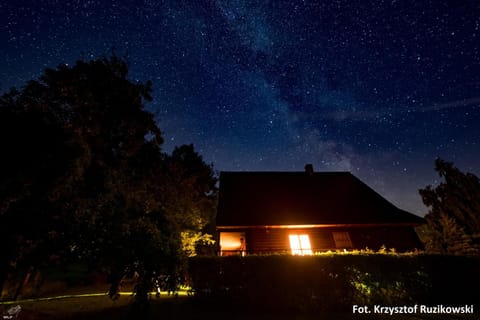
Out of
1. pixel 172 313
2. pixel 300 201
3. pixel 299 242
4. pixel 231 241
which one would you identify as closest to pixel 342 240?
pixel 299 242

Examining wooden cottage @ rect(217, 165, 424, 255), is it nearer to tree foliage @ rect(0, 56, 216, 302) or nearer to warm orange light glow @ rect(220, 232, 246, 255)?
warm orange light glow @ rect(220, 232, 246, 255)

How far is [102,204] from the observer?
749 cm

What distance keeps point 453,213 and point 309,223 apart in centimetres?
1378

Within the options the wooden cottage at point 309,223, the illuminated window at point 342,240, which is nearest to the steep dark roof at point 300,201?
the wooden cottage at point 309,223

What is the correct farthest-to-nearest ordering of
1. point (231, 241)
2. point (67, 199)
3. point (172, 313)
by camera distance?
1. point (231, 241)
2. point (172, 313)
3. point (67, 199)

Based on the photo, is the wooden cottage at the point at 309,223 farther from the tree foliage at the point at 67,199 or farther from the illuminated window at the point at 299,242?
the tree foliage at the point at 67,199

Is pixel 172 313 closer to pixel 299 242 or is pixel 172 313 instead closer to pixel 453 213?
pixel 299 242

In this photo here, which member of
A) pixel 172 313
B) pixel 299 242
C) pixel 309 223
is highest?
pixel 309 223

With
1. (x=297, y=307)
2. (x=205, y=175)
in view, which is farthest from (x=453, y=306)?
(x=205, y=175)

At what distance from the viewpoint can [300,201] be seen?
794 inches

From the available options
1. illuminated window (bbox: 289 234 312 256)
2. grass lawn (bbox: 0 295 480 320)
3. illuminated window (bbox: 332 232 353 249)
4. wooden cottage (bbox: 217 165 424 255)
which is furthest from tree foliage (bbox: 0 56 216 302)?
illuminated window (bbox: 332 232 353 249)

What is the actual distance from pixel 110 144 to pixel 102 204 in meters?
6.48

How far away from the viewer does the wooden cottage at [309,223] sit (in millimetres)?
17391

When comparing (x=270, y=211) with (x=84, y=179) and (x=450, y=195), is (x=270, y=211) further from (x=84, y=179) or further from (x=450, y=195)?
(x=450, y=195)
